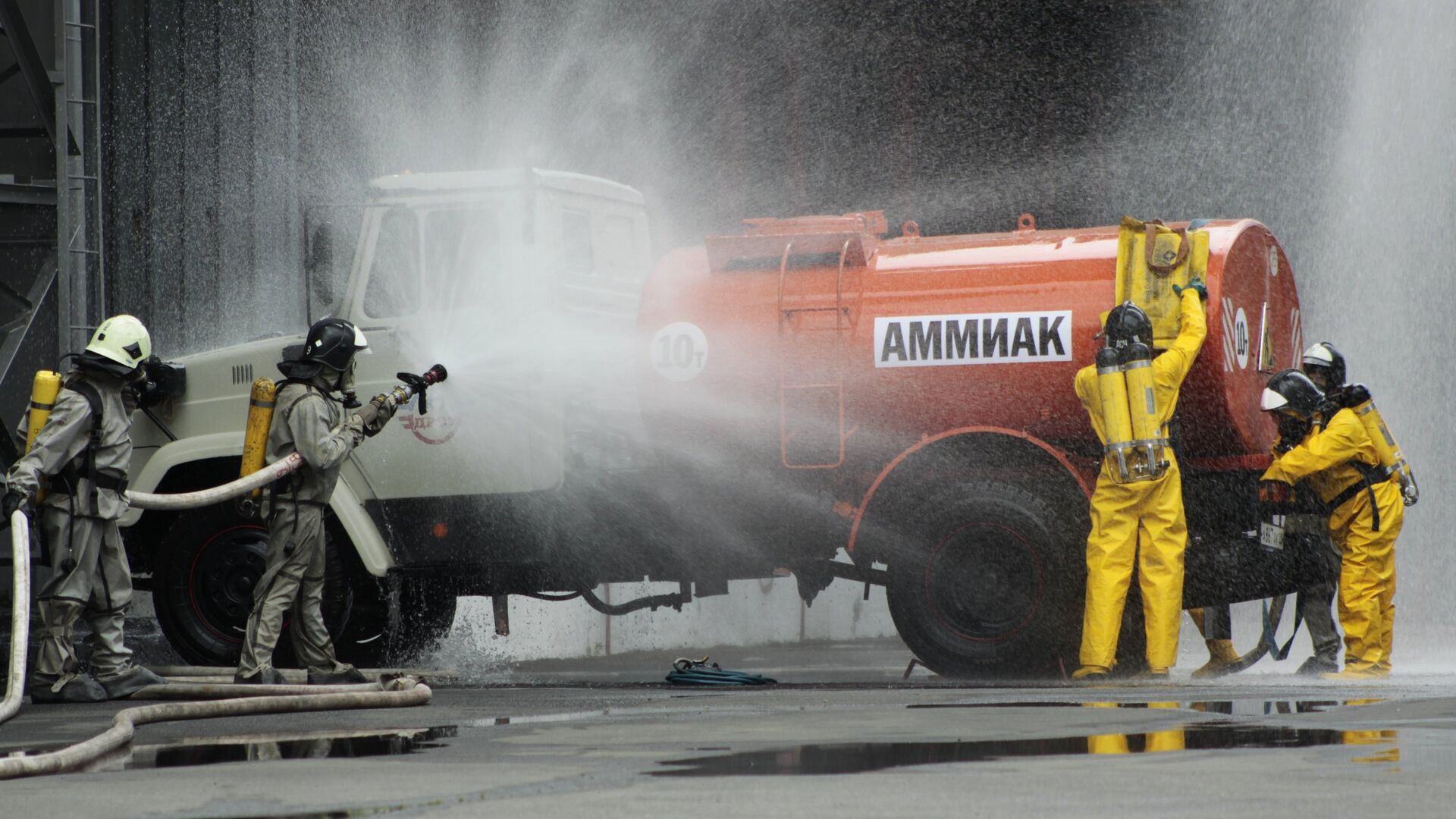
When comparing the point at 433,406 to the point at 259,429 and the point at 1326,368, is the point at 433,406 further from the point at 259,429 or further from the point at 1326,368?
the point at 1326,368

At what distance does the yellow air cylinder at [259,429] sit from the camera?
8266mm

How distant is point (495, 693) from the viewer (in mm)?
7961

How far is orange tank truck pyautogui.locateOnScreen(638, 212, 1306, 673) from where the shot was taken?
821cm

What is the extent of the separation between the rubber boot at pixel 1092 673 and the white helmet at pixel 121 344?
444 centimetres

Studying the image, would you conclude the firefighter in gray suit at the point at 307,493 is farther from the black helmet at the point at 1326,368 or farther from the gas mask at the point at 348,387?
the black helmet at the point at 1326,368

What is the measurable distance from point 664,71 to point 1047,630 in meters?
8.29

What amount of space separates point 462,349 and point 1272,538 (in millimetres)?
3933

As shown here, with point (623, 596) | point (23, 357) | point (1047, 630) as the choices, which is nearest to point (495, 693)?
point (1047, 630)

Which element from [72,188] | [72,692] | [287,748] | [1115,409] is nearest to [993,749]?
[287,748]

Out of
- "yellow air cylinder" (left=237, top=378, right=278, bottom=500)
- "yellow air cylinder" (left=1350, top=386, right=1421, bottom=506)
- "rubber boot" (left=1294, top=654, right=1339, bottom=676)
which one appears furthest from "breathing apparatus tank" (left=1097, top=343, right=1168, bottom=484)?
"yellow air cylinder" (left=237, top=378, right=278, bottom=500)

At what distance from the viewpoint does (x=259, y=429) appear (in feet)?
27.1

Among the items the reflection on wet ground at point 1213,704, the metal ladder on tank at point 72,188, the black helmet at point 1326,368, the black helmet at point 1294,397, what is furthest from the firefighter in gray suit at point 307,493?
the black helmet at point 1326,368

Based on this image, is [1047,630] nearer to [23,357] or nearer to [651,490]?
[651,490]

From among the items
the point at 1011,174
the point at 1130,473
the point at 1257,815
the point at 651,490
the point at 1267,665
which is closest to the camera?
the point at 1257,815
